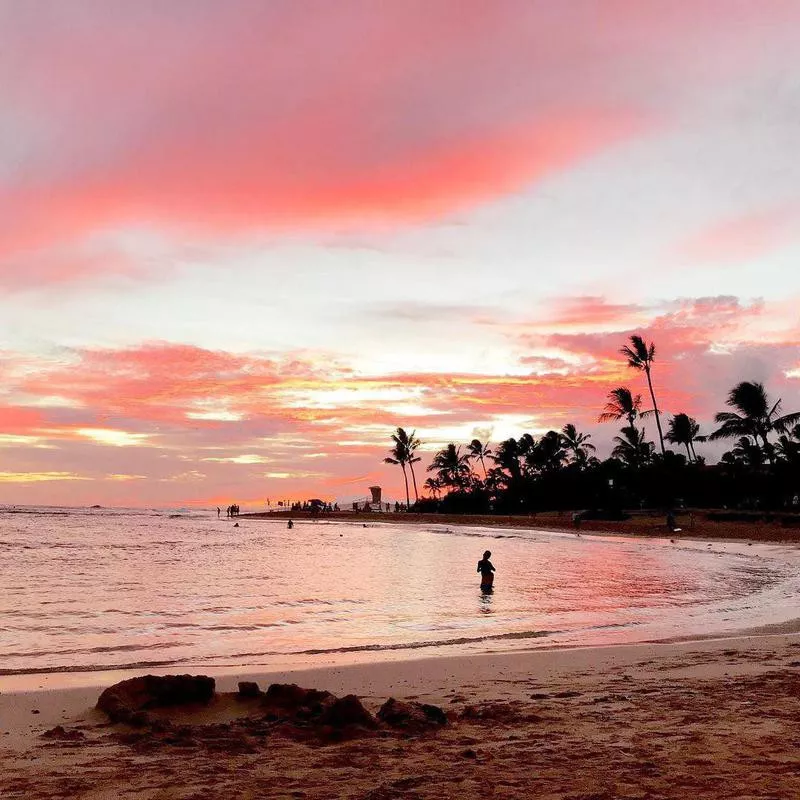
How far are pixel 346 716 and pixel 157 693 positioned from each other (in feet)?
6.76

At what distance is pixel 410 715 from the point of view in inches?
269

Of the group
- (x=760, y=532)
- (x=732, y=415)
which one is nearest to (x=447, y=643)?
(x=760, y=532)

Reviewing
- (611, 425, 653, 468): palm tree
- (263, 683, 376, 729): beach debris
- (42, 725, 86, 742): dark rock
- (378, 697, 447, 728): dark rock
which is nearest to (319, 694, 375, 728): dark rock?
(263, 683, 376, 729): beach debris

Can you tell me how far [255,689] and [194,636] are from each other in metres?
6.70

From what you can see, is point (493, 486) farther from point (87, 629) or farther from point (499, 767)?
point (499, 767)

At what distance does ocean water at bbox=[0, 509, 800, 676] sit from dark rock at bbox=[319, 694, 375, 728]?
417 centimetres

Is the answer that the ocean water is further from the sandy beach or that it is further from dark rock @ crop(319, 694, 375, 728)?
dark rock @ crop(319, 694, 375, 728)

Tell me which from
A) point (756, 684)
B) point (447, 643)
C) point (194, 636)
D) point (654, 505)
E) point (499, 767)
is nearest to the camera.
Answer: point (499, 767)

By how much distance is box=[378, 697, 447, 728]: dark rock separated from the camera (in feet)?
22.0

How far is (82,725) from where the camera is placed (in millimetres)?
7020

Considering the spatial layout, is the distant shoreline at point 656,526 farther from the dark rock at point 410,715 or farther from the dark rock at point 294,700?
the dark rock at point 294,700

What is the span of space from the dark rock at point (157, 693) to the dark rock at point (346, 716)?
1.49 m

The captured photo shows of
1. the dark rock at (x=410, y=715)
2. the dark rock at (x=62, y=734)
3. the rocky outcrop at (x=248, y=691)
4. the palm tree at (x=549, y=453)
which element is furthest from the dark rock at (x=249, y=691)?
the palm tree at (x=549, y=453)

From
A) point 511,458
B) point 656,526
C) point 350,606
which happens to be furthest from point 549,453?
point 350,606
